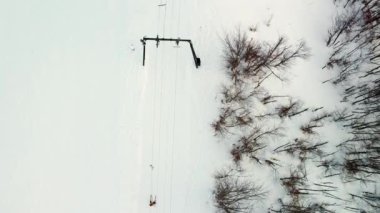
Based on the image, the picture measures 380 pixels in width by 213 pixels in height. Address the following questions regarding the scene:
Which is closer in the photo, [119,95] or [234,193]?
[234,193]

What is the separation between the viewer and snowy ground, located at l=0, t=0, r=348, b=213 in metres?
13.9

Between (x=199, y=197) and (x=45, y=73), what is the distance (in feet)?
21.6

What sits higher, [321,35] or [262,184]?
[321,35]

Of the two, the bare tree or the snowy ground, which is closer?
the bare tree

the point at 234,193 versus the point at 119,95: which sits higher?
the point at 119,95

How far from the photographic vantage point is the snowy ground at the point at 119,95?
13875mm

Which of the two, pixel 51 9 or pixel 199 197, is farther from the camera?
pixel 51 9

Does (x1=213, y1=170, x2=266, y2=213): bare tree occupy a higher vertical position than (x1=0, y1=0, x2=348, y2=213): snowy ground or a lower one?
lower

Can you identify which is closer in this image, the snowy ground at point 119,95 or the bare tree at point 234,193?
the bare tree at point 234,193

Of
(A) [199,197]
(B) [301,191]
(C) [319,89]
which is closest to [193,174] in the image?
(A) [199,197]

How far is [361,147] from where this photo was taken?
1434 cm

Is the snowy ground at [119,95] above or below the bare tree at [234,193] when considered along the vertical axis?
above

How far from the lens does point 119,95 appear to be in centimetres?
1433

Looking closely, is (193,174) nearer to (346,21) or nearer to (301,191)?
(301,191)
